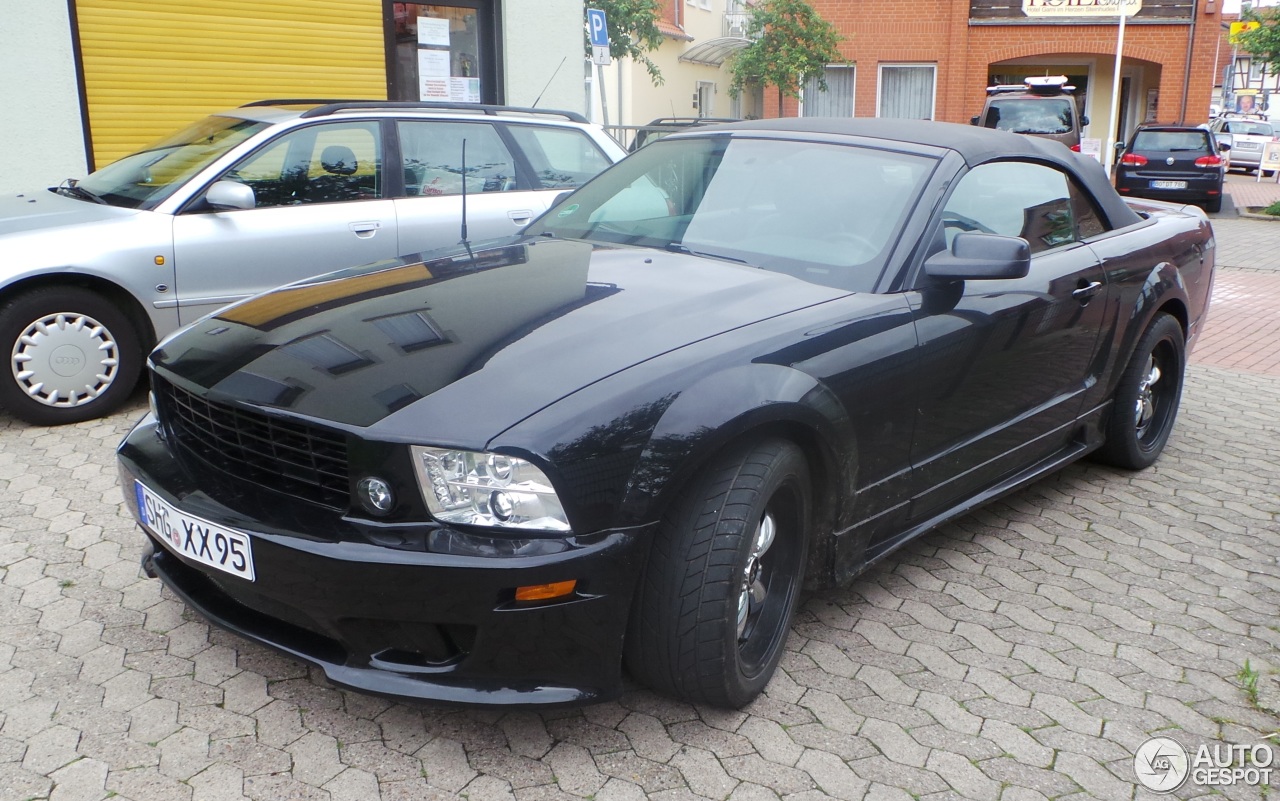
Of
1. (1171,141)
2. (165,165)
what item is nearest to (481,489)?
(165,165)

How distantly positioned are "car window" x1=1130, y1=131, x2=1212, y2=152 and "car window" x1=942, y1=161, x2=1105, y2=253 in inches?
704

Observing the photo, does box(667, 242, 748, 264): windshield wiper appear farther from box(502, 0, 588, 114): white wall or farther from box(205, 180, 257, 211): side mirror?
box(502, 0, 588, 114): white wall

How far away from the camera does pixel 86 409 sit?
542cm

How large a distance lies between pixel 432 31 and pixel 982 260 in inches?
354

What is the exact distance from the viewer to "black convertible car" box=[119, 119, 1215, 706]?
252cm

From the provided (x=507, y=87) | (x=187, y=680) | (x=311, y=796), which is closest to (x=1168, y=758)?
(x=311, y=796)

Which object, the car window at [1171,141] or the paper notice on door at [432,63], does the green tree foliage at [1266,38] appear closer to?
the car window at [1171,141]

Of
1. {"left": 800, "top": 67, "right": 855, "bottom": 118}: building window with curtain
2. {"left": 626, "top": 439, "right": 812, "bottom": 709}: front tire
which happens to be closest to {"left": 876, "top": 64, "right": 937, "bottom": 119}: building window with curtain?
{"left": 800, "top": 67, "right": 855, "bottom": 118}: building window with curtain

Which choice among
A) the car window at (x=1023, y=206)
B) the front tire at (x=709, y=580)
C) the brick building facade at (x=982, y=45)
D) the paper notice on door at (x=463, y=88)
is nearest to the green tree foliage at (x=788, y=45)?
the brick building facade at (x=982, y=45)

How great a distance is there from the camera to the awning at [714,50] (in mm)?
30703

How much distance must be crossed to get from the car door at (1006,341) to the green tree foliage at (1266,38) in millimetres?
18550

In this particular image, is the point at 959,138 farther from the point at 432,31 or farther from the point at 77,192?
the point at 432,31

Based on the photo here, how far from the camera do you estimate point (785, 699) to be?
314 centimetres

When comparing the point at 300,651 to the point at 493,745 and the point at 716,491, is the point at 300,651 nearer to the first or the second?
the point at 493,745
